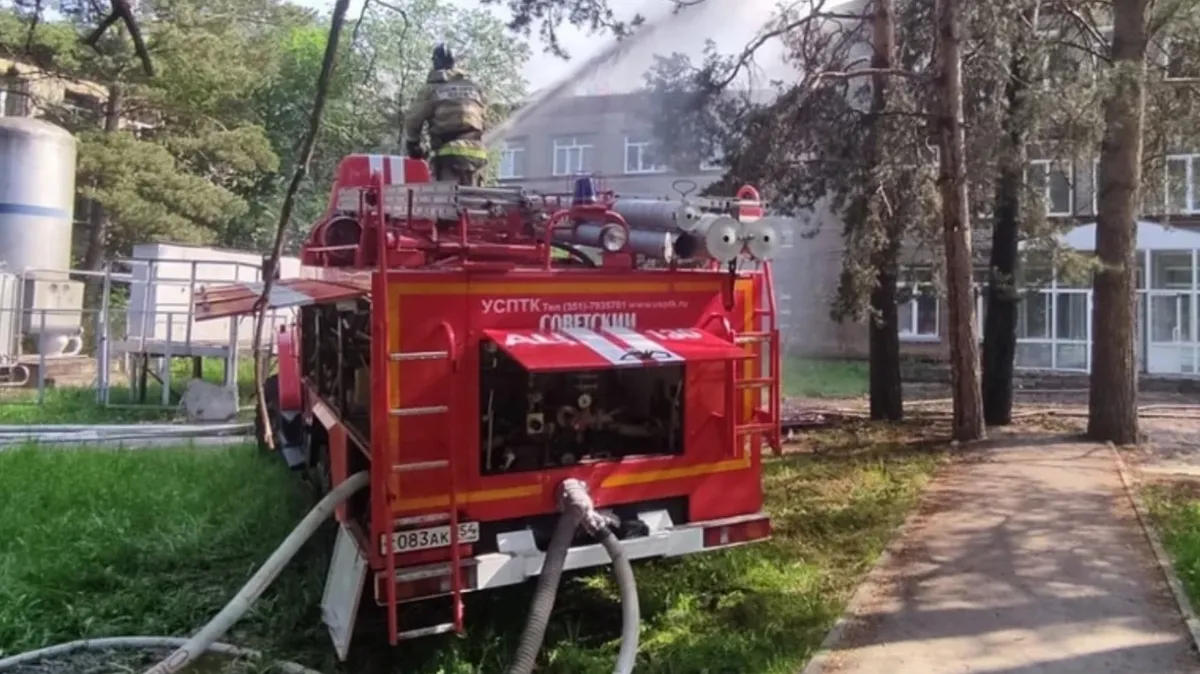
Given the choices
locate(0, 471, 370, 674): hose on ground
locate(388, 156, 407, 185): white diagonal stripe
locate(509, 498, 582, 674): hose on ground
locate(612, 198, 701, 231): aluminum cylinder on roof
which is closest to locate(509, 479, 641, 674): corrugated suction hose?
locate(509, 498, 582, 674): hose on ground

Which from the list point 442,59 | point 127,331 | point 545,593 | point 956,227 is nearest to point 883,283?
point 956,227

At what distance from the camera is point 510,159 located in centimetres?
1606

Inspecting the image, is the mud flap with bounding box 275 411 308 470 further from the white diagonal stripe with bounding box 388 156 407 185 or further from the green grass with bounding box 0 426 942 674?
the white diagonal stripe with bounding box 388 156 407 185

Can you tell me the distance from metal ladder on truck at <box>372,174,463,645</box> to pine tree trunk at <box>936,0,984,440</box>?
8034mm

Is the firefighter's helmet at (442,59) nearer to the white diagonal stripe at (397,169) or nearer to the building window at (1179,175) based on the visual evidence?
the white diagonal stripe at (397,169)

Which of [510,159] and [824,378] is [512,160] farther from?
[824,378]

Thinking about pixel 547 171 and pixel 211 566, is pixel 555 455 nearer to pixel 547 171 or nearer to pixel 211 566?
pixel 211 566

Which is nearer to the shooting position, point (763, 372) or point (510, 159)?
point (763, 372)

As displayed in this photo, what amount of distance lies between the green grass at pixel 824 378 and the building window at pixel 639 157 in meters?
6.98

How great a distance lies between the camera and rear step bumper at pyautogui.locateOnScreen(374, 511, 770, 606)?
181 inches

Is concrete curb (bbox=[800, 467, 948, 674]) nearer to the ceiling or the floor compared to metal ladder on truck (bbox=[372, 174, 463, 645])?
nearer to the floor

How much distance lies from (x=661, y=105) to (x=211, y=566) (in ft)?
30.9

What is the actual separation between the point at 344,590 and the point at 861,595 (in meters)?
2.94

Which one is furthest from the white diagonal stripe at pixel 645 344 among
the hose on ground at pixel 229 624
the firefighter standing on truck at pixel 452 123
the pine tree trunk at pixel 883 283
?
the pine tree trunk at pixel 883 283
